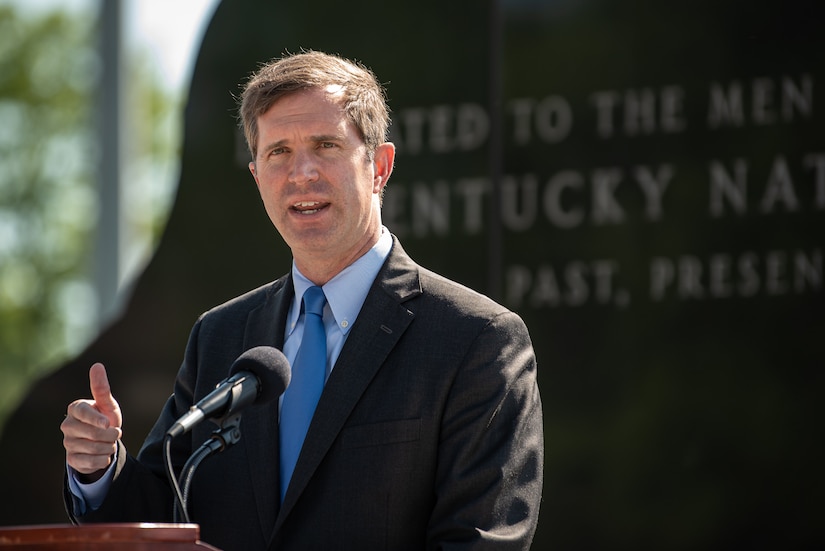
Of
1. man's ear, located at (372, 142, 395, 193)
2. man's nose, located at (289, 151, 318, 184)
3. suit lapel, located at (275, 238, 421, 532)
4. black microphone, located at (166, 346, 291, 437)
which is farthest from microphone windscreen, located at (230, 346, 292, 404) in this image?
man's ear, located at (372, 142, 395, 193)

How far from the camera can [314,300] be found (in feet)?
9.98

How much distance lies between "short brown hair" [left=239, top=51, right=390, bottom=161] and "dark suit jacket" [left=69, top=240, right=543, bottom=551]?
358 millimetres

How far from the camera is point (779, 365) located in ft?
15.4

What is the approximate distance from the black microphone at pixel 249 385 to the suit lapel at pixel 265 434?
308 mm

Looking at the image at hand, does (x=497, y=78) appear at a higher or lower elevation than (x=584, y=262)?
higher

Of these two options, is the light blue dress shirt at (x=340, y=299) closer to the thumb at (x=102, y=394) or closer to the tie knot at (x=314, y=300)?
the tie knot at (x=314, y=300)

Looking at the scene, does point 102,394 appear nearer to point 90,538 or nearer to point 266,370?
point 266,370

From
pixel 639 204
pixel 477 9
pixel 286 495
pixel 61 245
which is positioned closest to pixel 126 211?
pixel 477 9

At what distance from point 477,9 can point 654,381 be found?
1.64m

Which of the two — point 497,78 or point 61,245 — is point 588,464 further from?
point 61,245

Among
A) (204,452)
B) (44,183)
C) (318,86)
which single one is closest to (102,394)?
(204,452)

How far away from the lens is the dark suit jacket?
272cm

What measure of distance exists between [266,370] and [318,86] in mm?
690

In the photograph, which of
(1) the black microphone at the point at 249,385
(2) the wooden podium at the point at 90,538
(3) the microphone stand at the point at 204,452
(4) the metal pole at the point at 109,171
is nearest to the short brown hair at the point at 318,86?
(1) the black microphone at the point at 249,385
